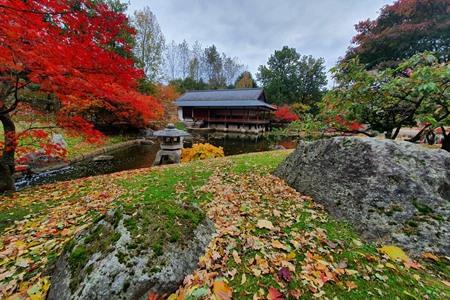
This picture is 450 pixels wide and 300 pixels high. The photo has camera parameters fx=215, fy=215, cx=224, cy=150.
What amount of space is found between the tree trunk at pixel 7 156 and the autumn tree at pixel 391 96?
6.16m

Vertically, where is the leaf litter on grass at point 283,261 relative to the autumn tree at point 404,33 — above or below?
below

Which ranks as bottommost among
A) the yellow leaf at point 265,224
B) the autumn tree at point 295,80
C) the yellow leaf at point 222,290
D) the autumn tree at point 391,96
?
the yellow leaf at point 222,290

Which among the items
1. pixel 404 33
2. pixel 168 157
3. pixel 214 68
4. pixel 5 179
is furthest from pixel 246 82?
pixel 5 179

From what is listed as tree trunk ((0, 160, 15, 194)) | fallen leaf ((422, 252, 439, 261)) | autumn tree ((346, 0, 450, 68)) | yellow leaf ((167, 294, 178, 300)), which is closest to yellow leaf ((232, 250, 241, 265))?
yellow leaf ((167, 294, 178, 300))

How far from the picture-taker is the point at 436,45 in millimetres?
12148

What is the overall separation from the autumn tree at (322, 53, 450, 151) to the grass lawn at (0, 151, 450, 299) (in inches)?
58.5

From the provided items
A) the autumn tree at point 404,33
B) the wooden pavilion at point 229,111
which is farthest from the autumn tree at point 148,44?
the autumn tree at point 404,33

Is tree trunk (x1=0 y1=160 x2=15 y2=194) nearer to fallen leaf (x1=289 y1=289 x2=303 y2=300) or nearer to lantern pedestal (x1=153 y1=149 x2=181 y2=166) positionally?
lantern pedestal (x1=153 y1=149 x2=181 y2=166)

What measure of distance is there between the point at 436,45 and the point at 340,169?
48.9 ft

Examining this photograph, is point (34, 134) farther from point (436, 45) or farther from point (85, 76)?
point (436, 45)

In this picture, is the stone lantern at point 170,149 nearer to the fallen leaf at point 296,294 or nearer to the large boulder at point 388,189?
the large boulder at point 388,189

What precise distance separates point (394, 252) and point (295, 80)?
28.3 metres

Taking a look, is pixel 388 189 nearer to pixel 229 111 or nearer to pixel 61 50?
pixel 61 50

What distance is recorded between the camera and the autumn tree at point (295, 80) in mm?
26703
